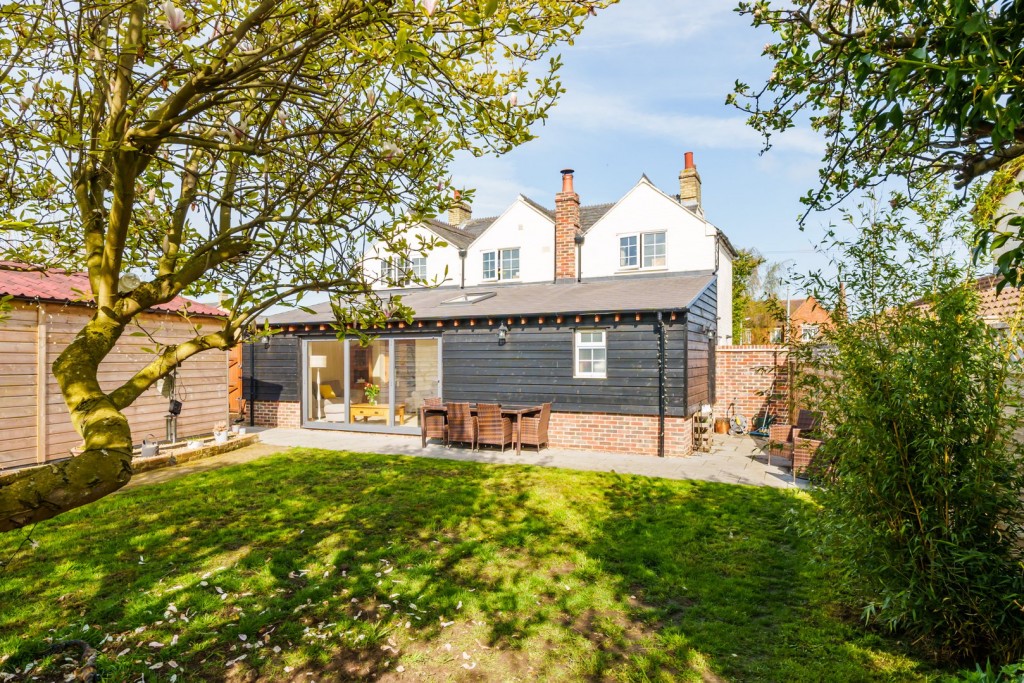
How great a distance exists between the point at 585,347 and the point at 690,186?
32.7ft

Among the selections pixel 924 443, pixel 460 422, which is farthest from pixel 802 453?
pixel 460 422

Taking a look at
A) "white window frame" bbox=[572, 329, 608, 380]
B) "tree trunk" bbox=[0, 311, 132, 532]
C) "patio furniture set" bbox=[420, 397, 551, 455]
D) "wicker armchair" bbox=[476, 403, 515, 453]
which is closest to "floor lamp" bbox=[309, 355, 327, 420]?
"patio furniture set" bbox=[420, 397, 551, 455]

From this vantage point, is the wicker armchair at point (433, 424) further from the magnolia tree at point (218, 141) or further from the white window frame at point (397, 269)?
the magnolia tree at point (218, 141)

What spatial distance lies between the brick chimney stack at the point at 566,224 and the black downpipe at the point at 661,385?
6.10 m

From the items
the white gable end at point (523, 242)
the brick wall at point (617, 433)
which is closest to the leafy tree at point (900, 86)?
the brick wall at point (617, 433)

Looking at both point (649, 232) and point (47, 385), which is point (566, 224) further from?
point (47, 385)

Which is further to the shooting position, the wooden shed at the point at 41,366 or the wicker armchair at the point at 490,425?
→ the wicker armchair at the point at 490,425

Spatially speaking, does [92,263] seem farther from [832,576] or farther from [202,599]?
[832,576]

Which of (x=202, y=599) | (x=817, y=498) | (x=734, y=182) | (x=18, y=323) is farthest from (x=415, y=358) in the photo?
(x=817, y=498)

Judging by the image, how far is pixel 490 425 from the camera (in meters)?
11.9

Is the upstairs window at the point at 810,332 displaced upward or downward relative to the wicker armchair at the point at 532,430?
upward

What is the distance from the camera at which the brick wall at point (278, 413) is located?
51.2 ft

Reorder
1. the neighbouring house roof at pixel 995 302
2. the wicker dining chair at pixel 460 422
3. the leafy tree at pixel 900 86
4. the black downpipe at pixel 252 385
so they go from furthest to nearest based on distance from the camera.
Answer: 1. the black downpipe at pixel 252 385
2. the wicker dining chair at pixel 460 422
3. the neighbouring house roof at pixel 995 302
4. the leafy tree at pixel 900 86

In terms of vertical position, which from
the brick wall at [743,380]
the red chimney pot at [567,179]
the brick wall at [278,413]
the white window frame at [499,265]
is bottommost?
the brick wall at [278,413]
